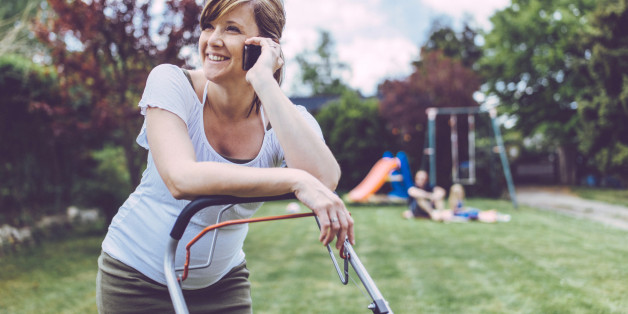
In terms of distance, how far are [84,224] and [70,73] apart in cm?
451

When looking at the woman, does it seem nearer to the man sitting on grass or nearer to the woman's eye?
the woman's eye

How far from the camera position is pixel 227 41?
155 cm

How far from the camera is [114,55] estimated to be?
735 centimetres

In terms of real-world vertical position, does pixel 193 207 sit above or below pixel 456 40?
below

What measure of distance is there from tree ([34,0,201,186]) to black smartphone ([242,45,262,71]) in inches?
222

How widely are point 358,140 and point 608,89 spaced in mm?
8759

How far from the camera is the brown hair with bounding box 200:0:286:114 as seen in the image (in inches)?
60.1

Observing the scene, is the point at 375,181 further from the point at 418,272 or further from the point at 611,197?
the point at 418,272

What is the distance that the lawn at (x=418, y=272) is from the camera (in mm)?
4773

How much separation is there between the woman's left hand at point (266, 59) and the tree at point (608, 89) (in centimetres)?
1683

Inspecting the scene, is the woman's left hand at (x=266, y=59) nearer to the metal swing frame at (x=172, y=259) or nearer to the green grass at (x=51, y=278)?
the metal swing frame at (x=172, y=259)

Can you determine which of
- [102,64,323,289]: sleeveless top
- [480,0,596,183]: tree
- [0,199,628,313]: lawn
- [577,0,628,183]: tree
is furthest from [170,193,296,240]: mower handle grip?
[480,0,596,183]: tree

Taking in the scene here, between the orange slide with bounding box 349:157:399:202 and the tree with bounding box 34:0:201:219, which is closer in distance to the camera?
the tree with bounding box 34:0:201:219

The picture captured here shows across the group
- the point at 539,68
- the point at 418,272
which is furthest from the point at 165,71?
the point at 539,68
